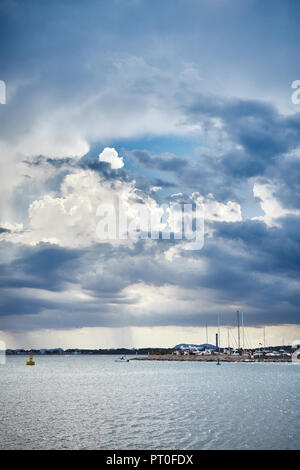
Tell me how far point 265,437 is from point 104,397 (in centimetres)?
4006

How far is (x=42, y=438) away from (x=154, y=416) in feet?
53.5

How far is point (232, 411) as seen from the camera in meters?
56.6

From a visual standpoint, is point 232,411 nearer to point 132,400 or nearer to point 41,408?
point 132,400
